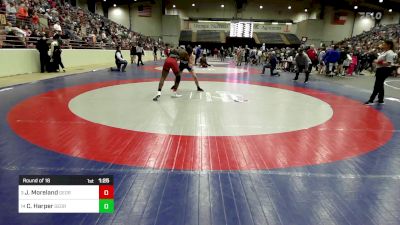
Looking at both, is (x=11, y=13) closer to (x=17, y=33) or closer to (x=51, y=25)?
(x=17, y=33)

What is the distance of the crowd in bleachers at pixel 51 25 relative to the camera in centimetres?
1269

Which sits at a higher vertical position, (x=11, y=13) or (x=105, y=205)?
(x=11, y=13)

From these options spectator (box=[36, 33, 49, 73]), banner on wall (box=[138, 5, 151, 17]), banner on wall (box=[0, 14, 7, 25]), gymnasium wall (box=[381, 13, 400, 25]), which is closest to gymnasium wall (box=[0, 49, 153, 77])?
spectator (box=[36, 33, 49, 73])

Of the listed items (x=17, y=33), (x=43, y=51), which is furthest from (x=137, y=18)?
(x=43, y=51)

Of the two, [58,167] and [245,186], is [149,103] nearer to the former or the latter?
[58,167]

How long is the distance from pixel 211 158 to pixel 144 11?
135 ft

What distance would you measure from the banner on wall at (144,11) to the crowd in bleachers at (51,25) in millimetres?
10840

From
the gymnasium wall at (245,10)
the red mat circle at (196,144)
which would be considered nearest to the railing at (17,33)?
the red mat circle at (196,144)

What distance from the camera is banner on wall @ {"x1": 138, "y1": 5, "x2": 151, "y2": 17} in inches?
1606

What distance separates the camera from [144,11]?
41000mm

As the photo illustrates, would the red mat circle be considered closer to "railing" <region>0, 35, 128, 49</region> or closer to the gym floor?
the gym floor

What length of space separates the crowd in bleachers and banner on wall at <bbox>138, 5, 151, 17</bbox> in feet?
35.6

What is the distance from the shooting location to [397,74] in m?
16.9
